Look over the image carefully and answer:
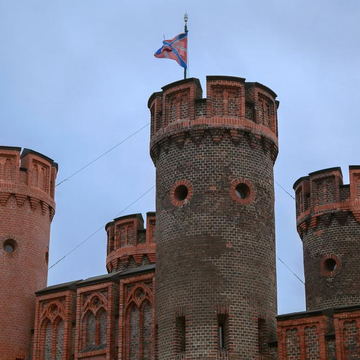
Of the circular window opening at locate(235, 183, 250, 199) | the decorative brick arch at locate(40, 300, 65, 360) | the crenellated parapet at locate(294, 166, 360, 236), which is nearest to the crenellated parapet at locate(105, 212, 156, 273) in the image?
the crenellated parapet at locate(294, 166, 360, 236)

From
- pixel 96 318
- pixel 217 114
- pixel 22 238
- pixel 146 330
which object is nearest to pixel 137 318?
pixel 146 330

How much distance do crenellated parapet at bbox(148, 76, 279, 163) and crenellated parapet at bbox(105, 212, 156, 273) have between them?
1265 centimetres

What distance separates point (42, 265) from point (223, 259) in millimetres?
13461

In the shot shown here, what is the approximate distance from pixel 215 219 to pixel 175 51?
8768mm

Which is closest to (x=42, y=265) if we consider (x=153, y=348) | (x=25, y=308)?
(x=25, y=308)

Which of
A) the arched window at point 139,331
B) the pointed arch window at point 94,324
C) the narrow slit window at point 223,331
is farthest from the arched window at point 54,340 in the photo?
the narrow slit window at point 223,331

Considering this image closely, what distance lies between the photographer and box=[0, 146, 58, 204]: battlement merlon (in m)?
44.2

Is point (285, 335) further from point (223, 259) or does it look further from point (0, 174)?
point (0, 174)

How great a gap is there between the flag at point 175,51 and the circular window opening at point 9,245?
11.1 meters

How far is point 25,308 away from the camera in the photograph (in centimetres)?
4275

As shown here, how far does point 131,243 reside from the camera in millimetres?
50156

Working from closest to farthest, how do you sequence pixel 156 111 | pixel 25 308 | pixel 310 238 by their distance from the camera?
1. pixel 156 111
2. pixel 25 308
3. pixel 310 238

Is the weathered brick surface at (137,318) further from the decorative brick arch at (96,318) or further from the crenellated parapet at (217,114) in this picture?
the crenellated parapet at (217,114)

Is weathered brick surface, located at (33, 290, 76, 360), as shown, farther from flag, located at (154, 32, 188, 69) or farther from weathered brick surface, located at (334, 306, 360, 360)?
weathered brick surface, located at (334, 306, 360, 360)
